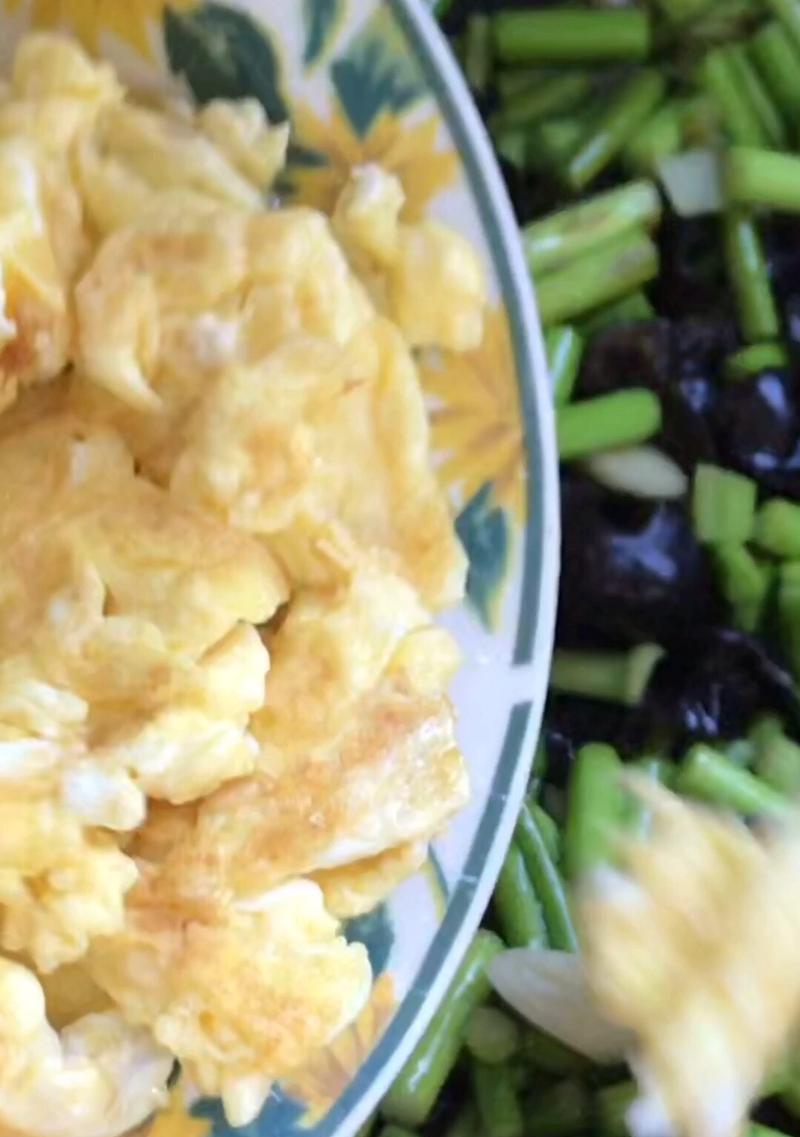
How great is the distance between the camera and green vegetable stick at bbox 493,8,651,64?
1.38 m

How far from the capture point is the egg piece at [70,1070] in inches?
37.3

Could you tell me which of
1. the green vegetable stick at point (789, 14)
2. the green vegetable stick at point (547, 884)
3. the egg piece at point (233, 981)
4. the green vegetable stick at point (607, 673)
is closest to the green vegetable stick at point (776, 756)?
the green vegetable stick at point (607, 673)

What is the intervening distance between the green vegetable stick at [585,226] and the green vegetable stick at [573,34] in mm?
142

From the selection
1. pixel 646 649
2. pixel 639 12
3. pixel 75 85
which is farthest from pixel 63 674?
pixel 639 12

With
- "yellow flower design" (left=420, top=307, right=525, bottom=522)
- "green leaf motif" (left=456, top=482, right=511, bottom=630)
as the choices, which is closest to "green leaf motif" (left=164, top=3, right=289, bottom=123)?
"yellow flower design" (left=420, top=307, right=525, bottom=522)

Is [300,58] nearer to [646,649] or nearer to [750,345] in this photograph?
[750,345]

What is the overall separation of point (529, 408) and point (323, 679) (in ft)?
0.98

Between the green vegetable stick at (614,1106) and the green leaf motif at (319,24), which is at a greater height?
the green leaf motif at (319,24)

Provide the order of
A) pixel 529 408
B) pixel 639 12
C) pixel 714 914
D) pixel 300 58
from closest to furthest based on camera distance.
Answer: pixel 714 914 → pixel 300 58 → pixel 529 408 → pixel 639 12

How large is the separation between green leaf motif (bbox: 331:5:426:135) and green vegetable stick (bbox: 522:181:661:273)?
312mm

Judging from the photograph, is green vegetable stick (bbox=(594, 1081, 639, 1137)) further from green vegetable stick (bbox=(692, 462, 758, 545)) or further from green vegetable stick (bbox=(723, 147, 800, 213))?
green vegetable stick (bbox=(723, 147, 800, 213))

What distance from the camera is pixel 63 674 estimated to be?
946mm

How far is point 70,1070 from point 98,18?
0.76 m

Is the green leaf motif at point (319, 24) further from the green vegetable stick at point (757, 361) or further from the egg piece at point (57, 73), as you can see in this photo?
the green vegetable stick at point (757, 361)
